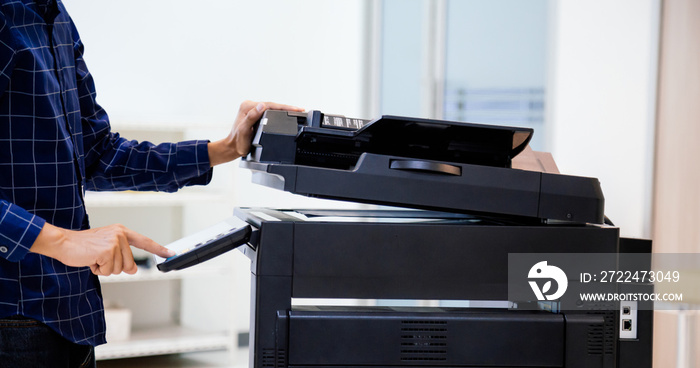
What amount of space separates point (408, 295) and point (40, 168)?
24.9 inches

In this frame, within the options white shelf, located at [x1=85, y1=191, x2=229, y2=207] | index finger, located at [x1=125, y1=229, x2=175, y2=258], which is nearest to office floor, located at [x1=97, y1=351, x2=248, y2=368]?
white shelf, located at [x1=85, y1=191, x2=229, y2=207]

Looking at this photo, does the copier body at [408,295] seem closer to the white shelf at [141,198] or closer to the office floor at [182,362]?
the white shelf at [141,198]

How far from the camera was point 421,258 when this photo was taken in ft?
3.62

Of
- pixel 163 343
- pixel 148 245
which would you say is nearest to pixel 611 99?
pixel 148 245

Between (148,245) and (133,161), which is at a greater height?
(133,161)

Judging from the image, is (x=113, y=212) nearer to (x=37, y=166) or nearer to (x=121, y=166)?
(x=121, y=166)

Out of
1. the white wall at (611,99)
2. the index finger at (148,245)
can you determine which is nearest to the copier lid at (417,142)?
the index finger at (148,245)

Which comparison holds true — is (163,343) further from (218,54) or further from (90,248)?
(90,248)

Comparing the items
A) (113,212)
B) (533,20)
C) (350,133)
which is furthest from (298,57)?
(350,133)

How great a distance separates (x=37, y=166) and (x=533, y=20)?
2.25 meters

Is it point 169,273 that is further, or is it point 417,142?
point 169,273

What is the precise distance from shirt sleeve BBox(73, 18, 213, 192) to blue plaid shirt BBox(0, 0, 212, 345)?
17 centimetres

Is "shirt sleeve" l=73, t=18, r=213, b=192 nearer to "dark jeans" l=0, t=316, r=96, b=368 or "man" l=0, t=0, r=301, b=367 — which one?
"man" l=0, t=0, r=301, b=367

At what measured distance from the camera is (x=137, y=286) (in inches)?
150
